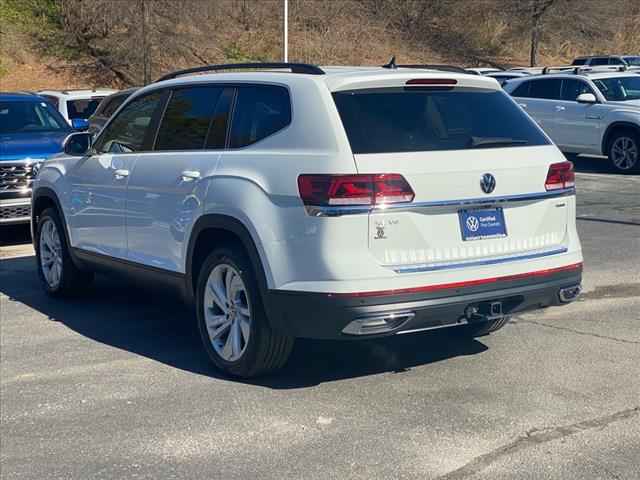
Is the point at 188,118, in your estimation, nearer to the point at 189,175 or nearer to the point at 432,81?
the point at 189,175

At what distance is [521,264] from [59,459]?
269cm

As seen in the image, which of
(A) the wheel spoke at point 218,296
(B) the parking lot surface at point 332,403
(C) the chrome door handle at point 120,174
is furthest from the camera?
(C) the chrome door handle at point 120,174

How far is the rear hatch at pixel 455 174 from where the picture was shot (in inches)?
214

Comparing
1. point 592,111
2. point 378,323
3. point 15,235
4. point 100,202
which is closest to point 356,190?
point 378,323

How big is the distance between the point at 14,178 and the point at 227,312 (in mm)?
6313

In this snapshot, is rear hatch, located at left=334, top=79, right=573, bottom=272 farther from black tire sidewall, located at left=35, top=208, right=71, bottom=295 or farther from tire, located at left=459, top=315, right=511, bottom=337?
black tire sidewall, located at left=35, top=208, right=71, bottom=295

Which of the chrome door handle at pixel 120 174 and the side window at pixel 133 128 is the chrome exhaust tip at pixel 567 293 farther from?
the chrome door handle at pixel 120 174

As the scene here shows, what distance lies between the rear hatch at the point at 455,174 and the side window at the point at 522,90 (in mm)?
13681

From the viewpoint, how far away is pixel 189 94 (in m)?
6.89

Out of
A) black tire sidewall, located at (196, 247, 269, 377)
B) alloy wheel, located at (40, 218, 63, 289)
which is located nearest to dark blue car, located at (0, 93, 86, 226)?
alloy wheel, located at (40, 218, 63, 289)

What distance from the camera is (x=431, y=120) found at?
19.0 feet

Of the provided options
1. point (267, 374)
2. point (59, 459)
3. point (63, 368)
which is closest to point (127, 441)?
point (59, 459)

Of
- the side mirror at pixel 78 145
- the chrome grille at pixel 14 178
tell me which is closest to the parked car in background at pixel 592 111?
the chrome grille at pixel 14 178

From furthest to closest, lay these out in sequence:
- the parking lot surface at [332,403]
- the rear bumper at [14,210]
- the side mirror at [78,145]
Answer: the rear bumper at [14,210] < the side mirror at [78,145] < the parking lot surface at [332,403]
